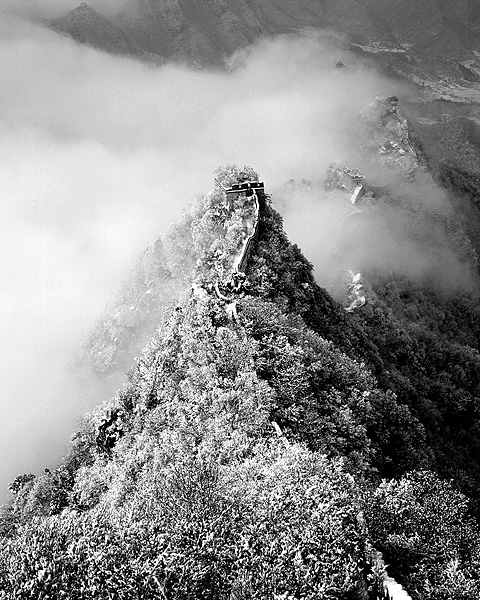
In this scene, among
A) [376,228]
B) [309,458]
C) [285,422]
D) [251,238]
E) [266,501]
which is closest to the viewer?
[266,501]

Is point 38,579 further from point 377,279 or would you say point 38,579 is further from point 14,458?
point 377,279

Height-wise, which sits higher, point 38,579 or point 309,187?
point 38,579

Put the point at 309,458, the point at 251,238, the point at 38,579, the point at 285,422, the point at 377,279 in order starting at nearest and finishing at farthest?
the point at 38,579 → the point at 309,458 → the point at 285,422 → the point at 251,238 → the point at 377,279

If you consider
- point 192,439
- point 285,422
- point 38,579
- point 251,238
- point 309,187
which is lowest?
point 309,187

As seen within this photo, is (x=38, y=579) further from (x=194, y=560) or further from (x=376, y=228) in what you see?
(x=376, y=228)

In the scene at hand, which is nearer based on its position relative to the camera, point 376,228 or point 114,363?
point 114,363

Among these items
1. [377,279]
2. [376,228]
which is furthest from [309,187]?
[377,279]

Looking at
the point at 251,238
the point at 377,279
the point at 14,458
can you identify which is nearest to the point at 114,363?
the point at 14,458
